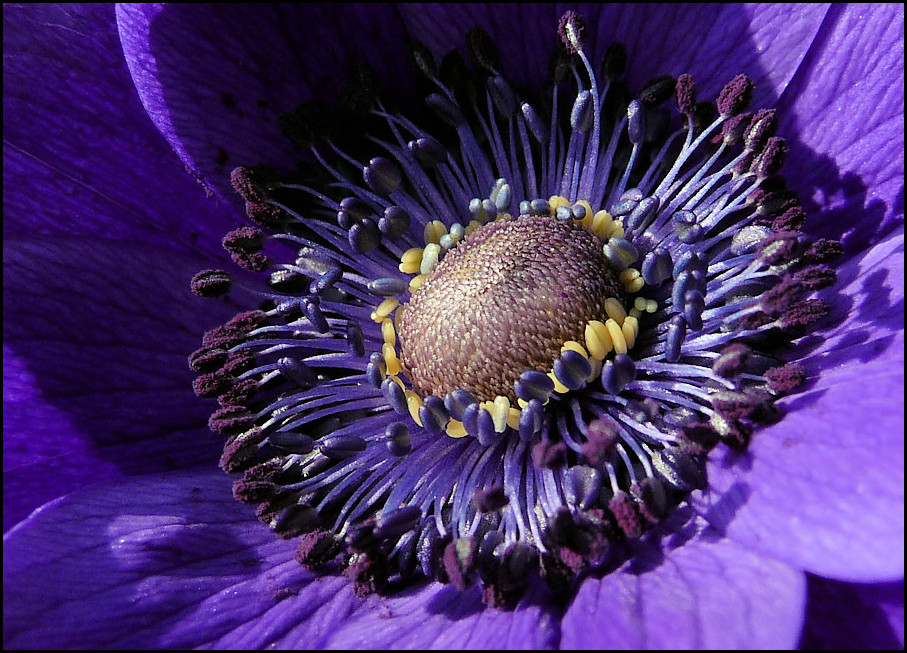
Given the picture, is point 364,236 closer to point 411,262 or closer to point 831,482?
point 411,262

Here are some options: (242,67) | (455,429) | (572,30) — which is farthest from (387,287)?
(572,30)

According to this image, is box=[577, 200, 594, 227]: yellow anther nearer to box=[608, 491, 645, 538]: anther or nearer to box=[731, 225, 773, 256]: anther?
box=[731, 225, 773, 256]: anther

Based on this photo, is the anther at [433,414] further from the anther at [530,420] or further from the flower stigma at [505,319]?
the anther at [530,420]

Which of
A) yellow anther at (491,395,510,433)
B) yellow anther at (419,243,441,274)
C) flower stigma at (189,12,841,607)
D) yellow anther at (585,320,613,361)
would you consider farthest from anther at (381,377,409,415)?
yellow anther at (585,320,613,361)

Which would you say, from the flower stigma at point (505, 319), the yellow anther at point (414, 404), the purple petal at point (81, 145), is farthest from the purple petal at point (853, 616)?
the purple petal at point (81, 145)

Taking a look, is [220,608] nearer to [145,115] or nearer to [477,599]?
[477,599]
